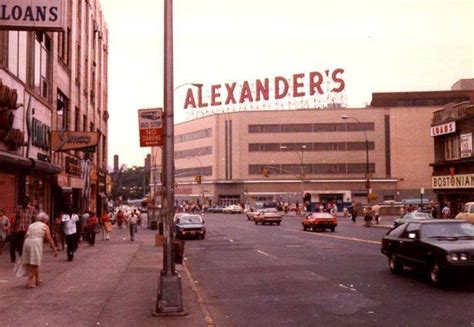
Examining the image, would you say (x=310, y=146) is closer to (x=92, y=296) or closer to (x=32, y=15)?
(x=32, y=15)

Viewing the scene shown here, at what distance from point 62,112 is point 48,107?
21.0 ft

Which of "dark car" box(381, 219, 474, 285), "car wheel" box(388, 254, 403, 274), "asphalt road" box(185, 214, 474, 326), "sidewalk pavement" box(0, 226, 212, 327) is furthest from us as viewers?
"car wheel" box(388, 254, 403, 274)

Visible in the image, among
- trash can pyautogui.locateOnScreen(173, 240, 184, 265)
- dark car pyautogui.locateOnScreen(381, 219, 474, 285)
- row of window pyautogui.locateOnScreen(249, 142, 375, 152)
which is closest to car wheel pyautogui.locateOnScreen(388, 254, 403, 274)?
dark car pyautogui.locateOnScreen(381, 219, 474, 285)

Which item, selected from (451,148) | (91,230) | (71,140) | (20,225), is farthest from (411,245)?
(451,148)

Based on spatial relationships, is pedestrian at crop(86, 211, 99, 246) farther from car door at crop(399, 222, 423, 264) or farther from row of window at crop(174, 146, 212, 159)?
row of window at crop(174, 146, 212, 159)

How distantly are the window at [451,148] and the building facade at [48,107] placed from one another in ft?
94.5

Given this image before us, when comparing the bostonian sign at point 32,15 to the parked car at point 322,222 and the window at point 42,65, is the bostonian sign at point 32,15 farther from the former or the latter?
the parked car at point 322,222

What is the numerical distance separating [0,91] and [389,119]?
91185mm

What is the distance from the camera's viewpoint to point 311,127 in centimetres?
10488

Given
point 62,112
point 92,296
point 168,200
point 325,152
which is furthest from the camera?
point 325,152

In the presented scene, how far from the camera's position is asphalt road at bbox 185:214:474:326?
33.4 ft

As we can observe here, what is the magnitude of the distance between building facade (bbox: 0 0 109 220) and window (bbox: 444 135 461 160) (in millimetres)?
28792

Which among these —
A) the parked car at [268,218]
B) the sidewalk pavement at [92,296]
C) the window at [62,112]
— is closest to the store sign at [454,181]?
the parked car at [268,218]

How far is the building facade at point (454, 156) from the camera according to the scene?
44.8 meters
